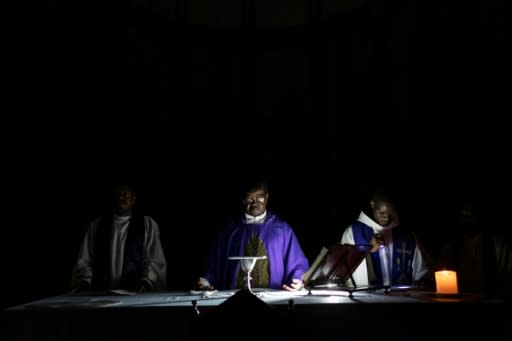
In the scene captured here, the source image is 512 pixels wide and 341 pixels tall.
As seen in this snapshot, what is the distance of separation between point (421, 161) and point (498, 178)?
2.70ft

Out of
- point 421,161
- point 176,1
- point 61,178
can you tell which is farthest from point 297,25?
point 61,178

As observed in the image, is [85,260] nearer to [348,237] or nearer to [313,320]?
[348,237]

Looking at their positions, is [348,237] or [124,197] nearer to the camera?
[124,197]

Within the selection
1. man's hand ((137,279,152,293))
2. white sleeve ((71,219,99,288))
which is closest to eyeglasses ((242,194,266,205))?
man's hand ((137,279,152,293))

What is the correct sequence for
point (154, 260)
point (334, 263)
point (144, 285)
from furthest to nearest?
point (154, 260), point (144, 285), point (334, 263)

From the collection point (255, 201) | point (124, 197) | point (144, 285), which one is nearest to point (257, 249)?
point (255, 201)

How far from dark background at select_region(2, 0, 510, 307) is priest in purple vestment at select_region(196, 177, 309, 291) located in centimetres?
100

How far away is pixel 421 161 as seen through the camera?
19.6 feet

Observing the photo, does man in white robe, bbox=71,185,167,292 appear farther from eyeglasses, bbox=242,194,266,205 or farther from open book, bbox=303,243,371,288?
open book, bbox=303,243,371,288

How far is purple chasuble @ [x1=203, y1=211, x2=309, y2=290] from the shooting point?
199 inches

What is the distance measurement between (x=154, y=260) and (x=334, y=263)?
2270 mm

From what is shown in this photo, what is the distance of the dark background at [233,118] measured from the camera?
571 cm

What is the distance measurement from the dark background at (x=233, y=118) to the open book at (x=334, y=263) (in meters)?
2.32

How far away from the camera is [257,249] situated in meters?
5.19
